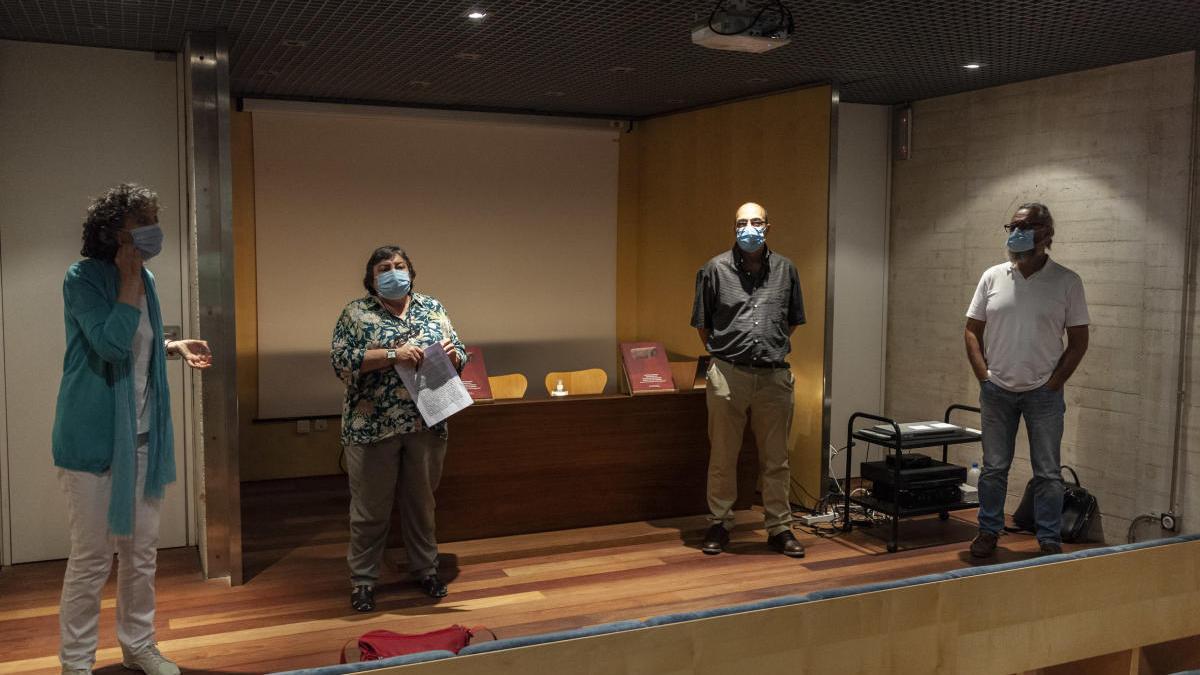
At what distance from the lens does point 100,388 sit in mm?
3205

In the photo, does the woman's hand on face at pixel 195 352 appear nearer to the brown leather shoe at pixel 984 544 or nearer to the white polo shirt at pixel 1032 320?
the white polo shirt at pixel 1032 320

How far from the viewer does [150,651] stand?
11.6 feet

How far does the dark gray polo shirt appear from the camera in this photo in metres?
5.02

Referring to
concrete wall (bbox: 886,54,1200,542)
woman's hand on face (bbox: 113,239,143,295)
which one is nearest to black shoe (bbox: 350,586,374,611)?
woman's hand on face (bbox: 113,239,143,295)

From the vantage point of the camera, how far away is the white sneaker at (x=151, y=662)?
11.5 feet

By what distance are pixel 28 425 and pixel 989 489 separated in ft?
16.0

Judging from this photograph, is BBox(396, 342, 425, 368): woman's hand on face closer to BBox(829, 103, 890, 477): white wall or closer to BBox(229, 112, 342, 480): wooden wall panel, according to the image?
BBox(229, 112, 342, 480): wooden wall panel

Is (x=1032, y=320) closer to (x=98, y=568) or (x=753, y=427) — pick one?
(x=753, y=427)

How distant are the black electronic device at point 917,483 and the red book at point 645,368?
4.05ft

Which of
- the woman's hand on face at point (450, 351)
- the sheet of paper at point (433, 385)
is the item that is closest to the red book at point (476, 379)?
the woman's hand on face at point (450, 351)

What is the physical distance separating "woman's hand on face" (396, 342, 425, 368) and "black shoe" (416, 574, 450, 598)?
3.35 feet

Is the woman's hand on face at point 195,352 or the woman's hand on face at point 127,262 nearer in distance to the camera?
the woman's hand on face at point 127,262

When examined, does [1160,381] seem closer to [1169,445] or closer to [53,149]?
[1169,445]

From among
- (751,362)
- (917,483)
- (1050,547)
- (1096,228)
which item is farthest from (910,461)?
(1096,228)
